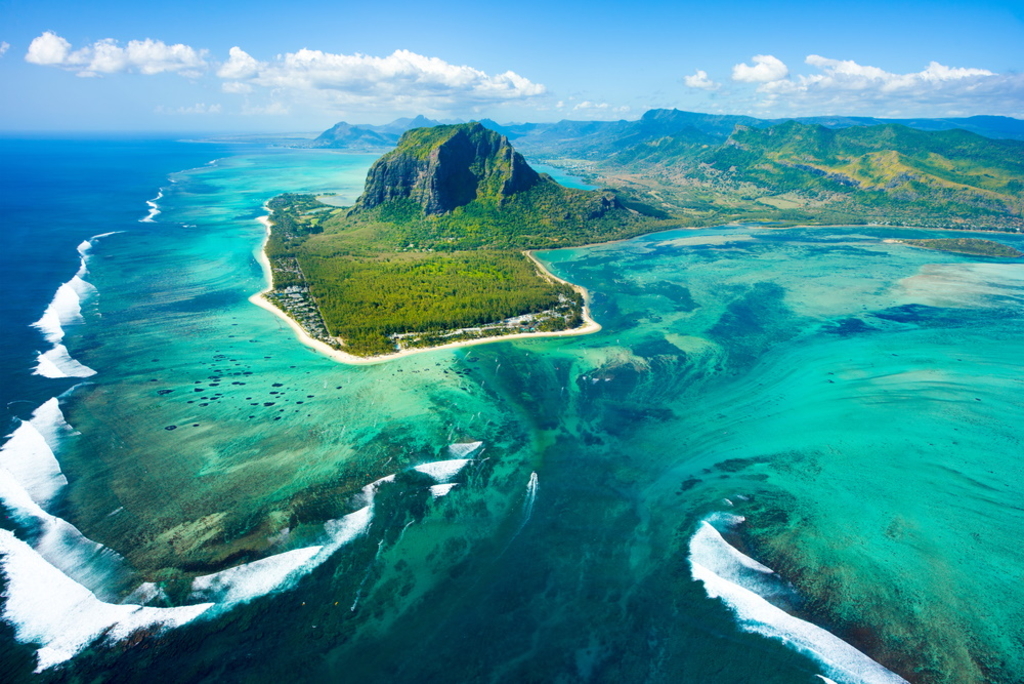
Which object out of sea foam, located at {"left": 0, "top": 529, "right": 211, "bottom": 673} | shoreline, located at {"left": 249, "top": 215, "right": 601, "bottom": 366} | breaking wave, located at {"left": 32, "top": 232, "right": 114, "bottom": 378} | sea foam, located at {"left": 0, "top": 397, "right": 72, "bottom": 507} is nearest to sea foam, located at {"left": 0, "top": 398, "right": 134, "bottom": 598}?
sea foam, located at {"left": 0, "top": 397, "right": 72, "bottom": 507}

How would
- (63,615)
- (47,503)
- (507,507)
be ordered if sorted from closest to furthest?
1. (63,615)
2. (47,503)
3. (507,507)

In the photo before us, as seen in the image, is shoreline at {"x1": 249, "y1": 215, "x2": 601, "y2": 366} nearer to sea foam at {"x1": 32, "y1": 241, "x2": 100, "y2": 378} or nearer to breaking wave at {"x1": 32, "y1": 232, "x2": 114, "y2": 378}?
breaking wave at {"x1": 32, "y1": 232, "x2": 114, "y2": 378}

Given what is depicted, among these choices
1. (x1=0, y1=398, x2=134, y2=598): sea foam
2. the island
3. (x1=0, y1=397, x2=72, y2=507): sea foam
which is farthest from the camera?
the island

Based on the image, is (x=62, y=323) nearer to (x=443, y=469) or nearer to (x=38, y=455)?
(x=38, y=455)

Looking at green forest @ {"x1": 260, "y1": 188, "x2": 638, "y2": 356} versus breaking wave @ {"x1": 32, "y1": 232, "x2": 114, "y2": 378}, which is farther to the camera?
green forest @ {"x1": 260, "y1": 188, "x2": 638, "y2": 356}

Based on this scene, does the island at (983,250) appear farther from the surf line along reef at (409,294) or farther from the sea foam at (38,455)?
the sea foam at (38,455)

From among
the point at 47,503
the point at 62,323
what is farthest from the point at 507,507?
the point at 62,323
